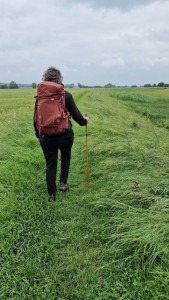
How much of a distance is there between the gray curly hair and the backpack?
0.14m

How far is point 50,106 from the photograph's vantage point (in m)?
4.80

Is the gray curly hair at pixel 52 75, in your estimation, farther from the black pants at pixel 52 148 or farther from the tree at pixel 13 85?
the tree at pixel 13 85

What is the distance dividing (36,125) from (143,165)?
2.26 meters

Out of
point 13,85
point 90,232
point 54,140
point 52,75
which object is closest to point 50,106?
point 52,75

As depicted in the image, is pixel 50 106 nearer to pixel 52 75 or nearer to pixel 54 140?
pixel 52 75

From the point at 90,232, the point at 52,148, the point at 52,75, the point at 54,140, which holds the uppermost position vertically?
the point at 52,75

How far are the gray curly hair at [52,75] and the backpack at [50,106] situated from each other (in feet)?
0.46

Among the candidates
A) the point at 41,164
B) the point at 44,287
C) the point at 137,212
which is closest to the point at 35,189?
the point at 41,164

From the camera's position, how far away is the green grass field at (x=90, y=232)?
10.8ft

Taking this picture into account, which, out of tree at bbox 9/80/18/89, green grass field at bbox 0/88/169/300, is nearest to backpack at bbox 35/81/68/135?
green grass field at bbox 0/88/169/300

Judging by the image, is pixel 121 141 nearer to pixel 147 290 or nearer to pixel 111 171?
pixel 111 171

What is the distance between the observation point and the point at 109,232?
4.25 metres

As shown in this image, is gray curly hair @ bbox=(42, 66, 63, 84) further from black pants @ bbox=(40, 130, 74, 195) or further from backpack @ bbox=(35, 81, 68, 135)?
black pants @ bbox=(40, 130, 74, 195)

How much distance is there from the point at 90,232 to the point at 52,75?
2325mm
